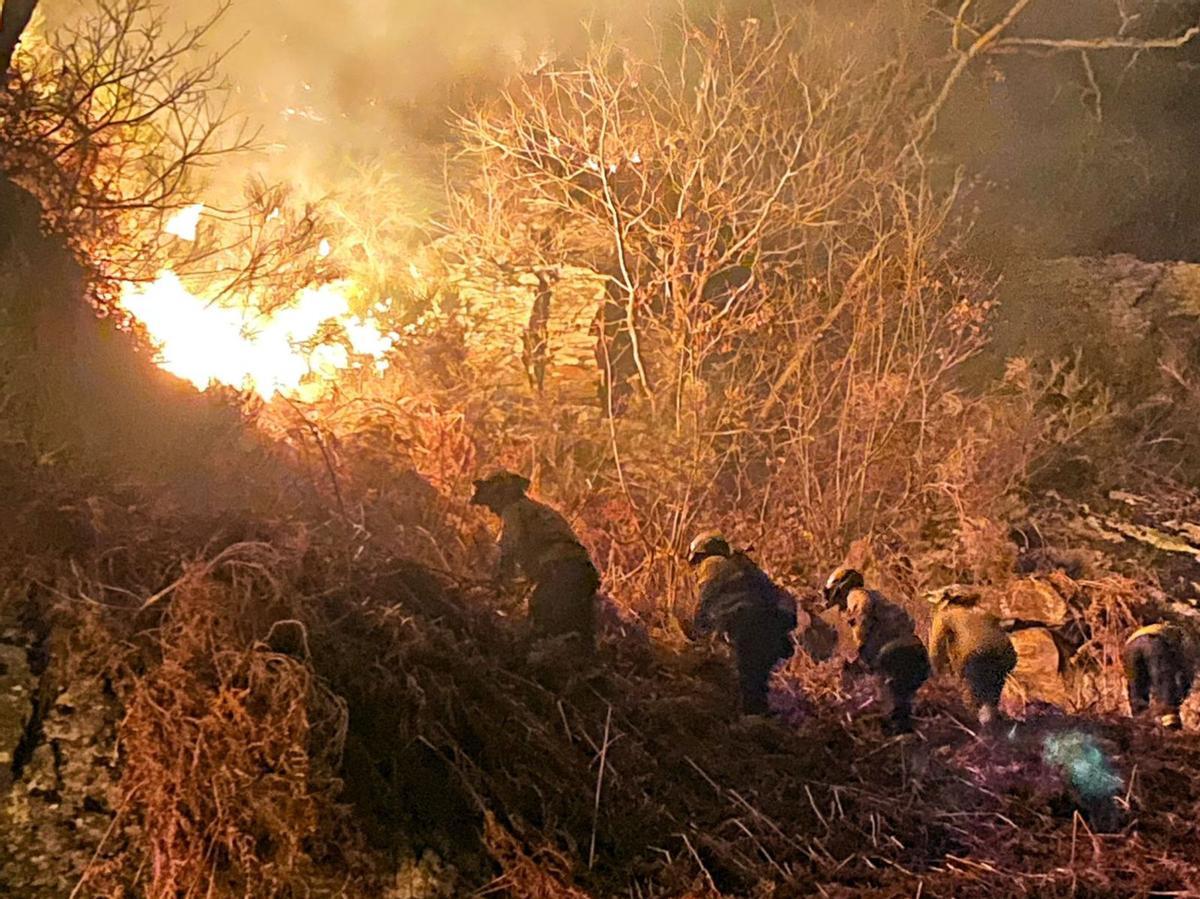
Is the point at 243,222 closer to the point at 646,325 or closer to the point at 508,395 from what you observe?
the point at 508,395

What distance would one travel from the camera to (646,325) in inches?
497

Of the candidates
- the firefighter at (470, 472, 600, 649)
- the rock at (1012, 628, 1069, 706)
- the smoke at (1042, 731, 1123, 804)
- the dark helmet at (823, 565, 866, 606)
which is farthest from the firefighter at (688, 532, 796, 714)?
the rock at (1012, 628, 1069, 706)

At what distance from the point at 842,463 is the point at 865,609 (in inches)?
190

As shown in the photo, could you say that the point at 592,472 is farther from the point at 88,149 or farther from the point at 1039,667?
the point at 88,149

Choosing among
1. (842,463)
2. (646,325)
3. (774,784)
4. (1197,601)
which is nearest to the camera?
(774,784)

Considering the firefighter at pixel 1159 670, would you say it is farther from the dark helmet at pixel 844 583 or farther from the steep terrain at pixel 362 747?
the dark helmet at pixel 844 583

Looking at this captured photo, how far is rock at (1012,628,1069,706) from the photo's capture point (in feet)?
27.5

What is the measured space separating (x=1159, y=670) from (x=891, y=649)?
210cm

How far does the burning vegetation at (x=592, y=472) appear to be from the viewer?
194 inches

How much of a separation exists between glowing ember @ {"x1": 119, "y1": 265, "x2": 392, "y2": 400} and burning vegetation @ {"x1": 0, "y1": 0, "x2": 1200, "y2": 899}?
5 cm

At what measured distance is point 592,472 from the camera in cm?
1155

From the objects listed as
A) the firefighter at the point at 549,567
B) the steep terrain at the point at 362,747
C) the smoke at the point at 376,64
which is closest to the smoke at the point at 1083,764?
the steep terrain at the point at 362,747

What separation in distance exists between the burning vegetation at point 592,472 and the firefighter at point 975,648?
0.03 meters

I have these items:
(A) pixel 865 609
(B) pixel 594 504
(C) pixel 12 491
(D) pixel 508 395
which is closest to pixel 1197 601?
(A) pixel 865 609
